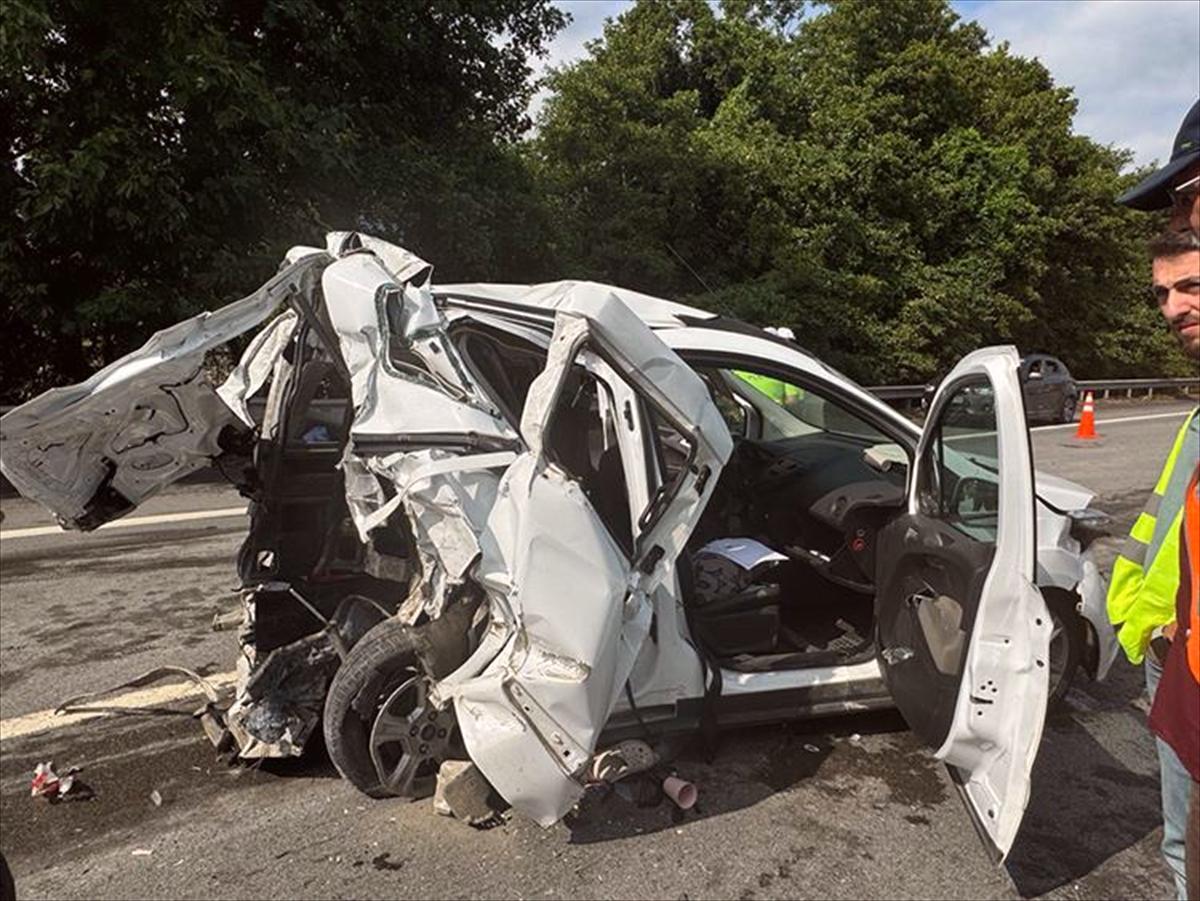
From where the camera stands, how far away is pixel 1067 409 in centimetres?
1738

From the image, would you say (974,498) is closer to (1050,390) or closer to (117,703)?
(117,703)

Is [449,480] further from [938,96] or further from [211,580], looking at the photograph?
[938,96]

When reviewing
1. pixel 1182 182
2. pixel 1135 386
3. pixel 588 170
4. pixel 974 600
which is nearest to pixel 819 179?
pixel 588 170

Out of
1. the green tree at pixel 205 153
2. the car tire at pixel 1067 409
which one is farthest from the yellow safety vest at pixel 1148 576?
the car tire at pixel 1067 409

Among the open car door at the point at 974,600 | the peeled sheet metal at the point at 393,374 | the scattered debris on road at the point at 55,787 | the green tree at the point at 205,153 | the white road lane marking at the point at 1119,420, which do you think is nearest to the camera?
the open car door at the point at 974,600

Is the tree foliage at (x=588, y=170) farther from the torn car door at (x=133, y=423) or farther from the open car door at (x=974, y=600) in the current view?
the open car door at (x=974, y=600)

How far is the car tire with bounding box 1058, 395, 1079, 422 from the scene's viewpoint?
17.2 meters

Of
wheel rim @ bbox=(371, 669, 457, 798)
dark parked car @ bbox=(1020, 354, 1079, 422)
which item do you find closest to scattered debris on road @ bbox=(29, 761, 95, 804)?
wheel rim @ bbox=(371, 669, 457, 798)

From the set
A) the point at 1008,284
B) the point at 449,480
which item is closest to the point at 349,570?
the point at 449,480

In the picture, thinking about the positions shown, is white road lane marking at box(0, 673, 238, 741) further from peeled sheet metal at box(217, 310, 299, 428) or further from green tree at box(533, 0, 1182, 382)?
green tree at box(533, 0, 1182, 382)

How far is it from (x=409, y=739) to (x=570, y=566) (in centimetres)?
107

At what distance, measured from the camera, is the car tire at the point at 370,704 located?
2.98m

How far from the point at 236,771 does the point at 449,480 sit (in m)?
1.70

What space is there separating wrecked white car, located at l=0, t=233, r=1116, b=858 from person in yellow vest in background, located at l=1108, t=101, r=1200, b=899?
21.1 inches
